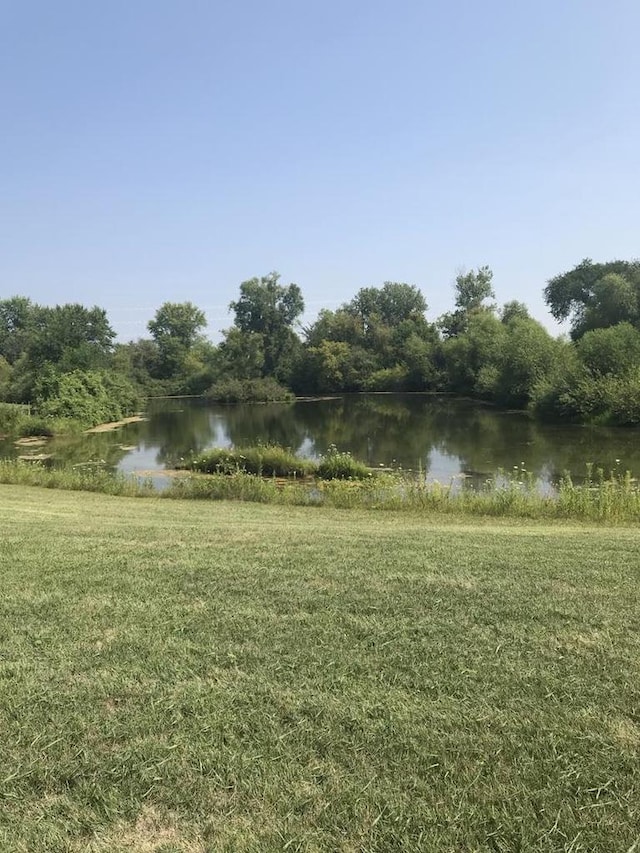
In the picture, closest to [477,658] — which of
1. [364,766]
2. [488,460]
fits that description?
[364,766]

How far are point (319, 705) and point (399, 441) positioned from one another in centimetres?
2834

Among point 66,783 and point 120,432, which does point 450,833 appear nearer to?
point 66,783

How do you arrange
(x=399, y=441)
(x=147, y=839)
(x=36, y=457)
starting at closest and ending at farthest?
(x=147, y=839), (x=36, y=457), (x=399, y=441)

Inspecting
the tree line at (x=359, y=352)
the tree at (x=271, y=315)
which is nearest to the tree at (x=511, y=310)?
the tree line at (x=359, y=352)

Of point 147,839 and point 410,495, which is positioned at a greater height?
point 410,495

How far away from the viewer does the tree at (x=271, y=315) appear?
84188mm

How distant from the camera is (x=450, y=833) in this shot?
2.25m

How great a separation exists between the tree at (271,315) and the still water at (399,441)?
108ft

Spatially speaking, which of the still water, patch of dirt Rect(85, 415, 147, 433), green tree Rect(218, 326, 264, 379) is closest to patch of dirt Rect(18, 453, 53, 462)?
the still water

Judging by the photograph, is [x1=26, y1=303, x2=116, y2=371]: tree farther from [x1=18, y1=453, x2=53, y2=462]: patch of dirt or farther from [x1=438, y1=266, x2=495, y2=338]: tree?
[x1=438, y1=266, x2=495, y2=338]: tree

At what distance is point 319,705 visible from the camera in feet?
9.86

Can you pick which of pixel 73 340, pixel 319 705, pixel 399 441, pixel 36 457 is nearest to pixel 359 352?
pixel 73 340

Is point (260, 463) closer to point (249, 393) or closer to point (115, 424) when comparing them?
point (115, 424)

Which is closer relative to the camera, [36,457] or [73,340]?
[36,457]
